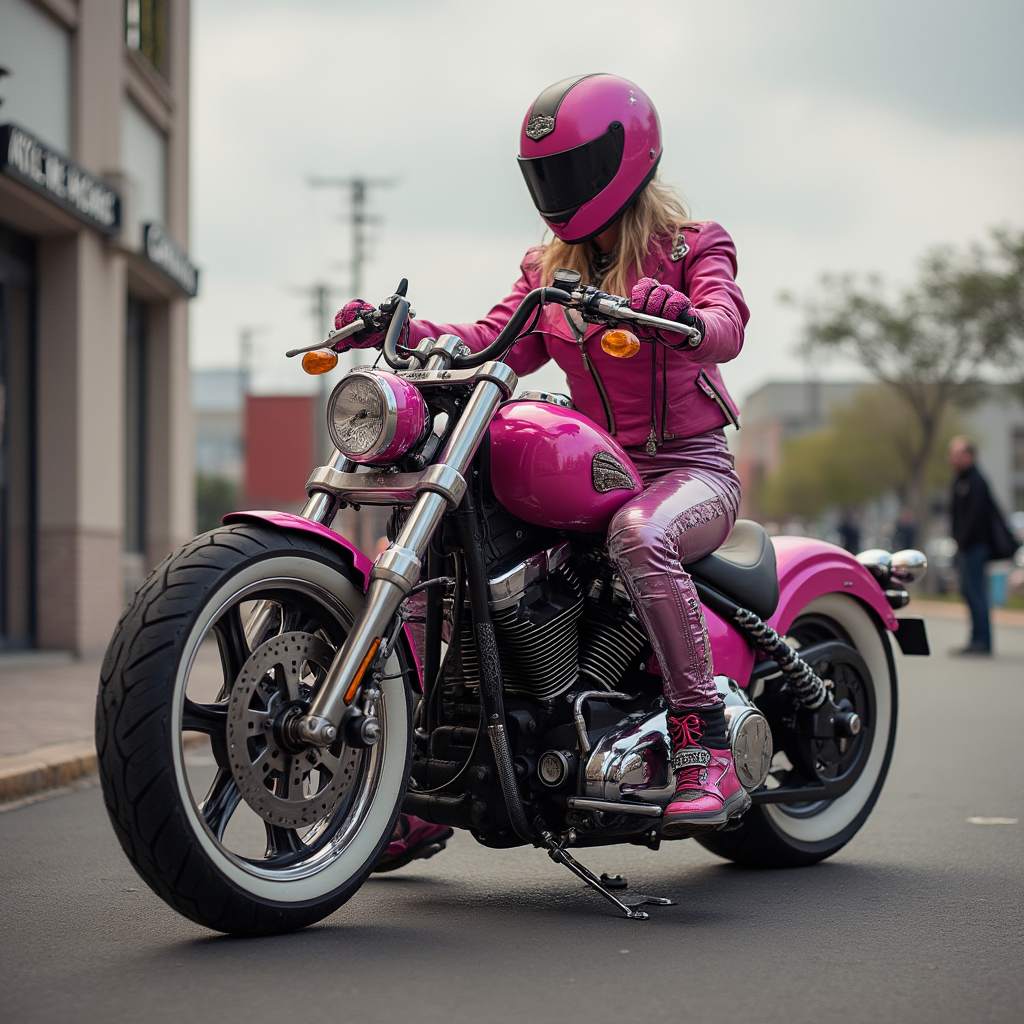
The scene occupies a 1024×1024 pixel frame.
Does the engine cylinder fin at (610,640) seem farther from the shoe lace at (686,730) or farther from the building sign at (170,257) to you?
the building sign at (170,257)

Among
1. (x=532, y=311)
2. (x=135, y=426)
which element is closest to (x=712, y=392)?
(x=532, y=311)

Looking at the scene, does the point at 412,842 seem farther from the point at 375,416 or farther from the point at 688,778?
the point at 375,416

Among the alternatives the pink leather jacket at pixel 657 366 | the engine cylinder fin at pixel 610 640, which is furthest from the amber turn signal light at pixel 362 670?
the pink leather jacket at pixel 657 366

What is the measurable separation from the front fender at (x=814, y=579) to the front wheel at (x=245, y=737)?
1551 mm

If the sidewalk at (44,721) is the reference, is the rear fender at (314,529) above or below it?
above

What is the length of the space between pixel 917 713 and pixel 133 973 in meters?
7.43

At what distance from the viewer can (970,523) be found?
13750 mm

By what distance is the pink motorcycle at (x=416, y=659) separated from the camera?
315cm

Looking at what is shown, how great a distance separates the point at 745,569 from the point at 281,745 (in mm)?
1687

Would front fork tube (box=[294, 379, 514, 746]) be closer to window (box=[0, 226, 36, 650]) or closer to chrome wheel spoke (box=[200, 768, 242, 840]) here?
chrome wheel spoke (box=[200, 768, 242, 840])

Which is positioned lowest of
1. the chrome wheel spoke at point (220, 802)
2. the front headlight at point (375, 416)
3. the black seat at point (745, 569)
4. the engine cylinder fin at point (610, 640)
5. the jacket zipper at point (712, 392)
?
the chrome wheel spoke at point (220, 802)

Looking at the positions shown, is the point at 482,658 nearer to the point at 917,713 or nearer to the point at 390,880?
the point at 390,880

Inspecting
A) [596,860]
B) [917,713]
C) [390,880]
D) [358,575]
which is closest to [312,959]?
[358,575]

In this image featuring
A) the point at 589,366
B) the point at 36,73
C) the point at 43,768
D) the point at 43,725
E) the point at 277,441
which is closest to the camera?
the point at 589,366
